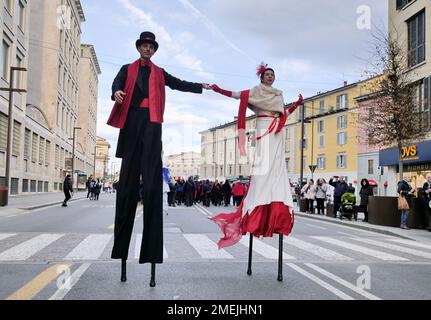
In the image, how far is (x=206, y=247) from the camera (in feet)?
27.0

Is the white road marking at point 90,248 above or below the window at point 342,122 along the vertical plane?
below

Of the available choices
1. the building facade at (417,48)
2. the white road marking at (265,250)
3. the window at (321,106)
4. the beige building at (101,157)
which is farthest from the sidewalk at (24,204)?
the beige building at (101,157)

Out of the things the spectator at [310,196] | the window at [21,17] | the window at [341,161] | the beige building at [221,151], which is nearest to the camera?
the spectator at [310,196]

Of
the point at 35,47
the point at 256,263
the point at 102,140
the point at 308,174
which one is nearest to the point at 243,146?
the point at 256,263

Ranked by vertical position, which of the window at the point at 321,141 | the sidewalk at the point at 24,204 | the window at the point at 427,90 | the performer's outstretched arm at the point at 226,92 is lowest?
the sidewalk at the point at 24,204

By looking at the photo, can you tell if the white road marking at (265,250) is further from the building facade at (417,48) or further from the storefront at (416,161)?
the storefront at (416,161)

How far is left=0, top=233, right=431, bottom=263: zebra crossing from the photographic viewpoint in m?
6.86

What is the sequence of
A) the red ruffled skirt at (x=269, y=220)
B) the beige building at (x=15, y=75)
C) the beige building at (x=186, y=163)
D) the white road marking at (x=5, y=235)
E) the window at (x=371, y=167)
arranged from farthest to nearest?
the beige building at (x=186, y=163)
the window at (x=371, y=167)
the beige building at (x=15, y=75)
the white road marking at (x=5, y=235)
the red ruffled skirt at (x=269, y=220)

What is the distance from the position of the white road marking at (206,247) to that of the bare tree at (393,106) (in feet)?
31.6

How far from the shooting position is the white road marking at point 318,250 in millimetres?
7332

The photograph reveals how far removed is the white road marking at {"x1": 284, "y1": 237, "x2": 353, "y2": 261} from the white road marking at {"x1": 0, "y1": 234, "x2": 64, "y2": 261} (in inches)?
171

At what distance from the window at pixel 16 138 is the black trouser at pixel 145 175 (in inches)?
1175

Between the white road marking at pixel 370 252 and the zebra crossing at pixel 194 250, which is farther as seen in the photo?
the white road marking at pixel 370 252

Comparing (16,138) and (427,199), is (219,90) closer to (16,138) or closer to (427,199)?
(427,199)
